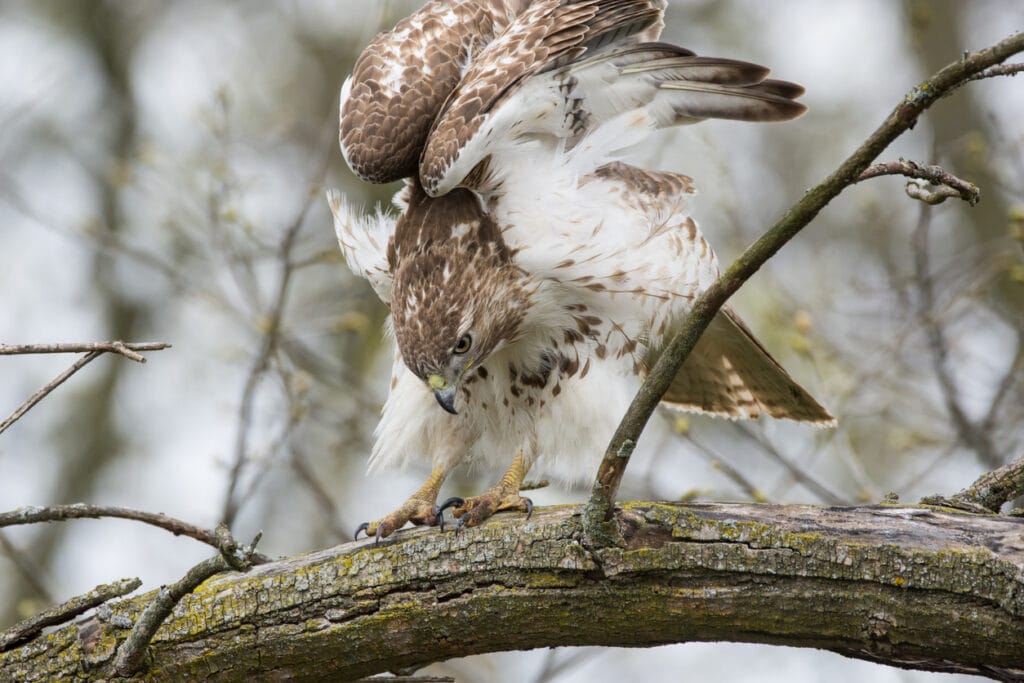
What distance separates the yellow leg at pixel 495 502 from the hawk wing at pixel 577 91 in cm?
112

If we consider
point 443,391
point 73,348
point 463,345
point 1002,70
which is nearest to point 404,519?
point 443,391

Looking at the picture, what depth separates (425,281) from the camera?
4250 mm

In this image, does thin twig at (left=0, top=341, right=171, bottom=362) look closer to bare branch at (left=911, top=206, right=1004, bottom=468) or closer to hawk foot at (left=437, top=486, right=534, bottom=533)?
hawk foot at (left=437, top=486, right=534, bottom=533)

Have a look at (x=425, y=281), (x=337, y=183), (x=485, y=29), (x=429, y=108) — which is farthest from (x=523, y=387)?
(x=337, y=183)

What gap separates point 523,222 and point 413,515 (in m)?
1.17

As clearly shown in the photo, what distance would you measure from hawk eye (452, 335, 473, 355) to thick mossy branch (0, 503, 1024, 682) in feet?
3.31

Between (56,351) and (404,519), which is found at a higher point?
(404,519)

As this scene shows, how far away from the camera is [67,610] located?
324cm

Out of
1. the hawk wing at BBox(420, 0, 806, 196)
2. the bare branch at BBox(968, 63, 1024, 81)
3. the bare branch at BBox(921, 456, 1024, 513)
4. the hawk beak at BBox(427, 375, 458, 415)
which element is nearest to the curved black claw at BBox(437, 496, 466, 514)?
the hawk beak at BBox(427, 375, 458, 415)

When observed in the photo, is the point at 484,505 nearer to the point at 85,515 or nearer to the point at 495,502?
the point at 495,502

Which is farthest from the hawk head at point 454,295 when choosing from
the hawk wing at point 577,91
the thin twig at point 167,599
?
the thin twig at point 167,599

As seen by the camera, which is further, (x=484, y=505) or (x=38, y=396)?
(x=484, y=505)

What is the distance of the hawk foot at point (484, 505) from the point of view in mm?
3664

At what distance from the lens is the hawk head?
4.18 metres
